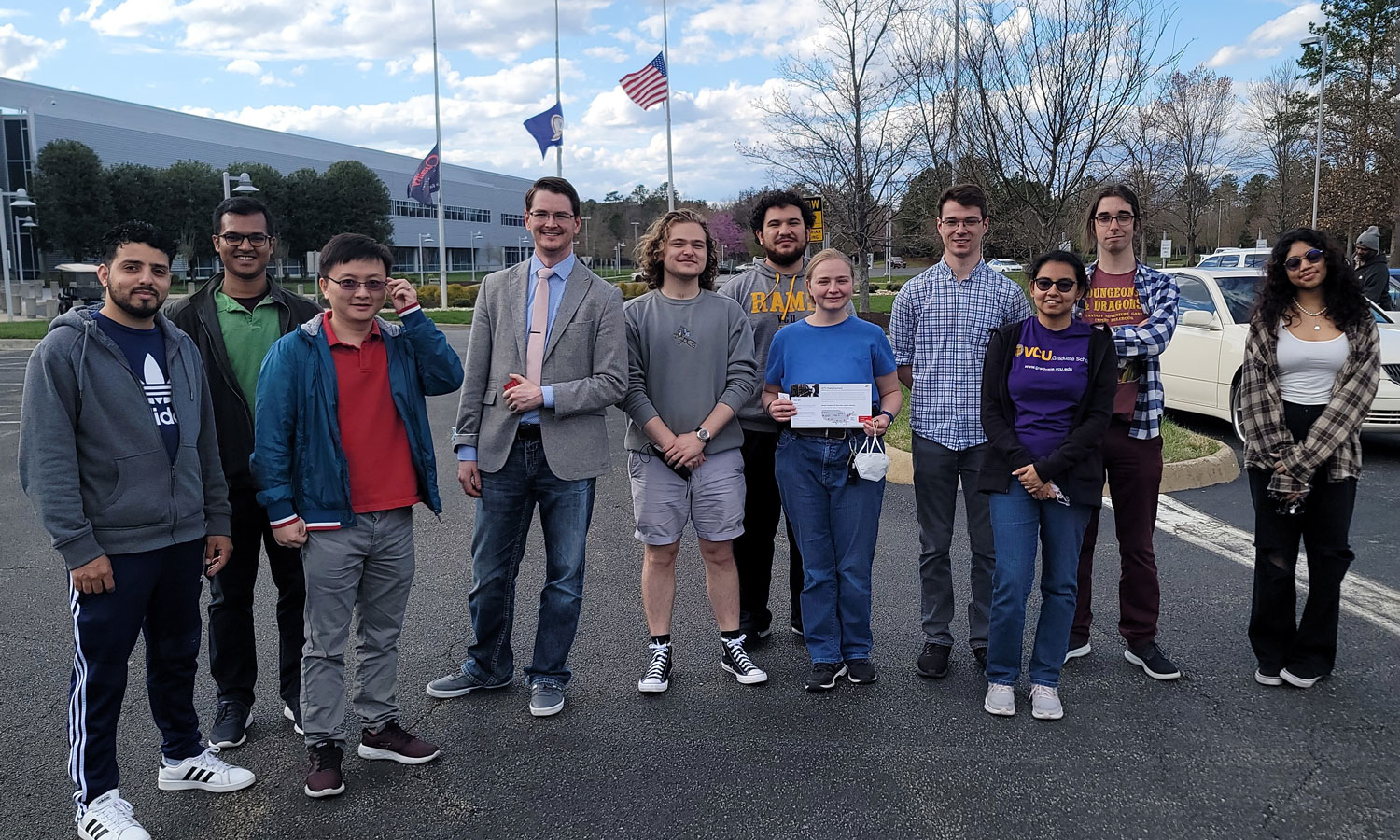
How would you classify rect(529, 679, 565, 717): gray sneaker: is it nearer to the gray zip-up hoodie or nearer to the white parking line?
the gray zip-up hoodie

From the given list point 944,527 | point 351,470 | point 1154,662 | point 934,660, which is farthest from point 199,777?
point 1154,662

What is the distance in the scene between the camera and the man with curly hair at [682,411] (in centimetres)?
430

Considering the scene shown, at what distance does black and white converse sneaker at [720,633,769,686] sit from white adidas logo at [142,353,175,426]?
2.52 meters

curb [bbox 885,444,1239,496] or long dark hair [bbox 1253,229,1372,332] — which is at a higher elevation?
long dark hair [bbox 1253,229,1372,332]

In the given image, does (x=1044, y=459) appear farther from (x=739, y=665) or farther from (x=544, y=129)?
(x=544, y=129)

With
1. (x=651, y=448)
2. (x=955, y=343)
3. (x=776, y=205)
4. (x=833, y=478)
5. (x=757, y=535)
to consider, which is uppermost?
(x=776, y=205)

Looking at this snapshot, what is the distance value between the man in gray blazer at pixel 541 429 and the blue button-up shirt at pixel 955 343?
4.66 feet

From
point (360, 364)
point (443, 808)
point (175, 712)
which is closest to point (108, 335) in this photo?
point (360, 364)

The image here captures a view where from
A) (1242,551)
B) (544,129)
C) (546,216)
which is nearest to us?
(546,216)

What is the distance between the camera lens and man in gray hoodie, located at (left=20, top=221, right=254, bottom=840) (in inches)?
117

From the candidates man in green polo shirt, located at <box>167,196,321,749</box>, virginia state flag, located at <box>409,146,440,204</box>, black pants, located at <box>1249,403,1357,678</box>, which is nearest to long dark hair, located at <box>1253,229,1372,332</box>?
black pants, located at <box>1249,403,1357,678</box>

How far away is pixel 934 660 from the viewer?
4.34m

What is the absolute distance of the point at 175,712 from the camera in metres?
3.40

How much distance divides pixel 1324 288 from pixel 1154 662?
6.05 ft
